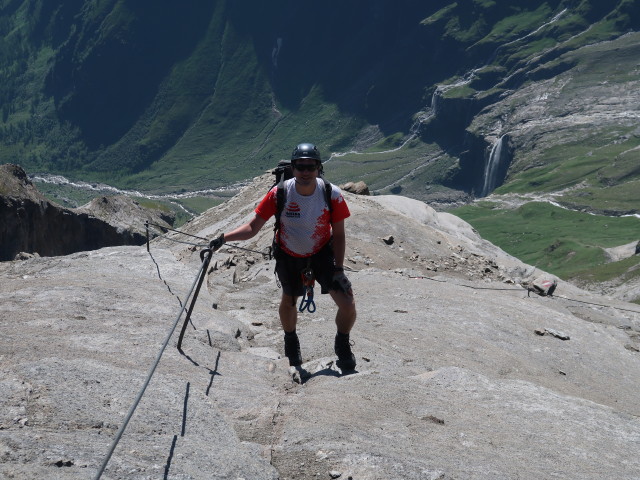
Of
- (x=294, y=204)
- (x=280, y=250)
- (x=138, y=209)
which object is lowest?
(x=138, y=209)

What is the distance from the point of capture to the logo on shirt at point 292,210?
12867 mm

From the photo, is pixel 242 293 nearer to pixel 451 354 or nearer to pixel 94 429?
pixel 451 354

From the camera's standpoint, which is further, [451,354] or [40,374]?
[451,354]

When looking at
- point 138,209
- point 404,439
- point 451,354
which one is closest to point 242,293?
point 451,354

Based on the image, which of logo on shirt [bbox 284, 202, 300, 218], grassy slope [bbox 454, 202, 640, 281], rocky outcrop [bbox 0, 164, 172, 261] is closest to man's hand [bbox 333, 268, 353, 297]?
logo on shirt [bbox 284, 202, 300, 218]

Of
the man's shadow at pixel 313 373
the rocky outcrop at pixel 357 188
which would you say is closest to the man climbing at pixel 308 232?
the man's shadow at pixel 313 373

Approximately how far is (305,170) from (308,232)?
3.77 ft

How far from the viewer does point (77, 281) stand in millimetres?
17312

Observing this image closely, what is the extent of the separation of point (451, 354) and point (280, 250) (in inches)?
220

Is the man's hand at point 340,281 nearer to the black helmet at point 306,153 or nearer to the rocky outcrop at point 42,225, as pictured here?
the black helmet at point 306,153

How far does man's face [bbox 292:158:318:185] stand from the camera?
12.4 metres

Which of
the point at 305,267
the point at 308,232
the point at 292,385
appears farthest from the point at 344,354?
the point at 308,232

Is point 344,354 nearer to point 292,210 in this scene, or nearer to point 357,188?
point 292,210

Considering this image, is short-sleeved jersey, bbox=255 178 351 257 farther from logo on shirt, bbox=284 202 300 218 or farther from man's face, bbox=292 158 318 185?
man's face, bbox=292 158 318 185
